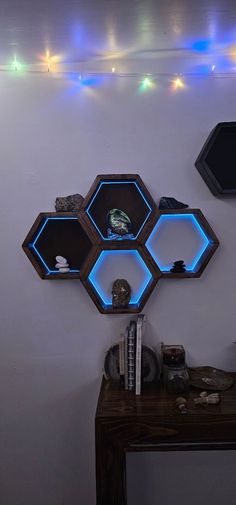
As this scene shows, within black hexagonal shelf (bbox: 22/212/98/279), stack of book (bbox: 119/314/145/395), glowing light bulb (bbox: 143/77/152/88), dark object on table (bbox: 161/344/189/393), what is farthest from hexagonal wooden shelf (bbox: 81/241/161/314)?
glowing light bulb (bbox: 143/77/152/88)

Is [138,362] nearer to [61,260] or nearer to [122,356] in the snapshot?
[122,356]

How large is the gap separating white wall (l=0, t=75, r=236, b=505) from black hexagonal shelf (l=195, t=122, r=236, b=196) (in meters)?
0.08

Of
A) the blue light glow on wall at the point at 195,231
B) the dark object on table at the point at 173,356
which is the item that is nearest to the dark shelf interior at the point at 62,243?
the blue light glow on wall at the point at 195,231

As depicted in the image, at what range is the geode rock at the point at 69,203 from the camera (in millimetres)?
1865

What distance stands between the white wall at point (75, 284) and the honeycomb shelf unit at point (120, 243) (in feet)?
0.29

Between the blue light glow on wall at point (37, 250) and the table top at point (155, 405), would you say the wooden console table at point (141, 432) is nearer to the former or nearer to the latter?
the table top at point (155, 405)

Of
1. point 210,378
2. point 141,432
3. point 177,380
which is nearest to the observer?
point 141,432

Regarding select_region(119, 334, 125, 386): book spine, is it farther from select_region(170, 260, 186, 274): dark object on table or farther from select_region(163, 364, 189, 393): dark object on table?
select_region(170, 260, 186, 274): dark object on table

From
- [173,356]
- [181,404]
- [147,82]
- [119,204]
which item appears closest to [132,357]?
[173,356]

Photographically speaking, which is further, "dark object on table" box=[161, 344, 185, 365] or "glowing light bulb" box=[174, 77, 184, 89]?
"glowing light bulb" box=[174, 77, 184, 89]

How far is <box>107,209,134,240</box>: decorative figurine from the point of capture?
1.86 meters

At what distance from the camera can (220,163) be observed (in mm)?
1911

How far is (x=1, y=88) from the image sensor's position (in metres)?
1.94

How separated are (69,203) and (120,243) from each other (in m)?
0.34
